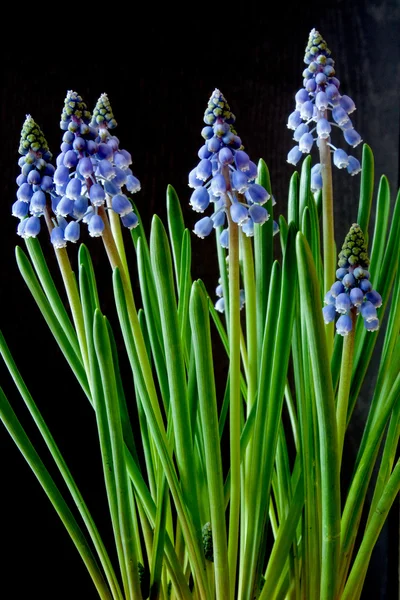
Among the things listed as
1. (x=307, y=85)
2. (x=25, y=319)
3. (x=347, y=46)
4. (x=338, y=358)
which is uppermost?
(x=347, y=46)

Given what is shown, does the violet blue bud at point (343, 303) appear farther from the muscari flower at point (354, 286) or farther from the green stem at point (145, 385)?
the green stem at point (145, 385)

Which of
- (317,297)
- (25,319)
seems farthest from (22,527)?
(317,297)

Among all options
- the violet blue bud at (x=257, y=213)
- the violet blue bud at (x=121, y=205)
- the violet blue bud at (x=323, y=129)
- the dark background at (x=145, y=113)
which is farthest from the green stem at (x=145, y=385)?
the dark background at (x=145, y=113)

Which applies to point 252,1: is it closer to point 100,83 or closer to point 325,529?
point 100,83

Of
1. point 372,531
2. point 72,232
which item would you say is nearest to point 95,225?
point 72,232

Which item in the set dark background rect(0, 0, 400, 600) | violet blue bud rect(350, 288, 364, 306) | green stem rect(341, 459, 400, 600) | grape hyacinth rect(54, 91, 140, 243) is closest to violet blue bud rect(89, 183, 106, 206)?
grape hyacinth rect(54, 91, 140, 243)

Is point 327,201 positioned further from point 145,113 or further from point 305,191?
point 145,113
